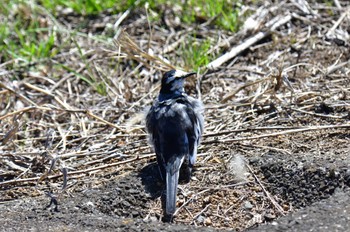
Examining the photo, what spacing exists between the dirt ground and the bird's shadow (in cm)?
1

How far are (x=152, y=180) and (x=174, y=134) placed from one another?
0.34 m

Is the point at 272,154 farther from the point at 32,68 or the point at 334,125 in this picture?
the point at 32,68

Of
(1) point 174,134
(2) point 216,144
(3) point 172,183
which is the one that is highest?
(1) point 174,134

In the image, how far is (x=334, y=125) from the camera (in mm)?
6121

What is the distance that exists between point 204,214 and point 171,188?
26cm

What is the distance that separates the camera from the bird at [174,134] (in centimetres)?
561

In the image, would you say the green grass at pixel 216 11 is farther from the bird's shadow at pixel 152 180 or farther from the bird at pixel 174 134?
the bird's shadow at pixel 152 180

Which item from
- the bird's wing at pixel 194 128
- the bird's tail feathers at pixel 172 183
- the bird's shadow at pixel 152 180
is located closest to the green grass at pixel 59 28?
the bird's wing at pixel 194 128

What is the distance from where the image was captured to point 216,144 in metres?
6.27

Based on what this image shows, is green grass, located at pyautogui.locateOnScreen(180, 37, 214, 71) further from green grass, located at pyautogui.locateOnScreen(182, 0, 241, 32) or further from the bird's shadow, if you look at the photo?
the bird's shadow

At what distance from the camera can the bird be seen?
561 centimetres

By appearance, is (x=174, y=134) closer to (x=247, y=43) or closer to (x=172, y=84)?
(x=172, y=84)

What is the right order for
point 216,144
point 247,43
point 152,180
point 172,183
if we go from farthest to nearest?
point 247,43
point 216,144
point 152,180
point 172,183

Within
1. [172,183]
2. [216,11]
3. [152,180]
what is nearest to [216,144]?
[152,180]
